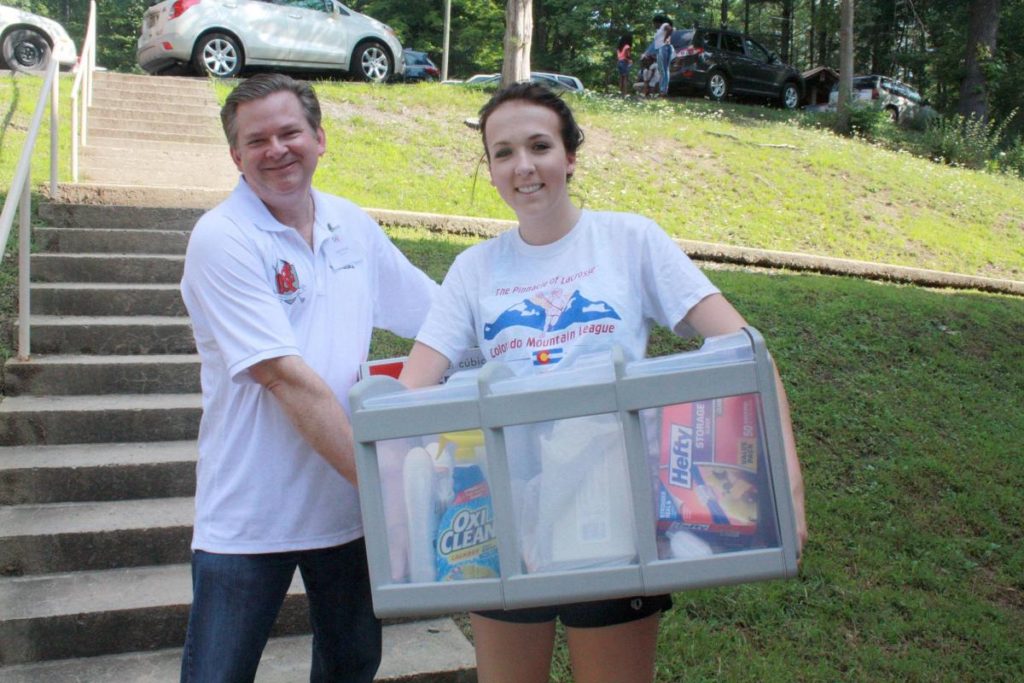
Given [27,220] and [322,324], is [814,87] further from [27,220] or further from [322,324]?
[322,324]

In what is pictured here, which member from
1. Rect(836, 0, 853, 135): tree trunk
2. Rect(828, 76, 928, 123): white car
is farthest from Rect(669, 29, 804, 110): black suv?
Rect(836, 0, 853, 135): tree trunk

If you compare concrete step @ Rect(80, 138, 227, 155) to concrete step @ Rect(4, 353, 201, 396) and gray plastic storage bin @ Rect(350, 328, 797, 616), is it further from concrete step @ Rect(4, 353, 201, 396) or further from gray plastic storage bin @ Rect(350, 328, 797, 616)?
gray plastic storage bin @ Rect(350, 328, 797, 616)

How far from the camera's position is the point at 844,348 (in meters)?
6.27

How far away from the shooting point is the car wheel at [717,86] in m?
19.7

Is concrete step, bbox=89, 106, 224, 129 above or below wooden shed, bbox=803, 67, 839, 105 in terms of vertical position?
below

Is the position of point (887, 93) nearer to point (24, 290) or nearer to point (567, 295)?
point (24, 290)

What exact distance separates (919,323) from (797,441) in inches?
88.5

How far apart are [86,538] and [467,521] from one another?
2621mm

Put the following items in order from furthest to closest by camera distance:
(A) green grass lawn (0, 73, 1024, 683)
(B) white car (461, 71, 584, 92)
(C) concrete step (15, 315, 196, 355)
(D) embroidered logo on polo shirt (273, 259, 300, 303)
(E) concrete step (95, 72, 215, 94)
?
1. (B) white car (461, 71, 584, 92)
2. (E) concrete step (95, 72, 215, 94)
3. (C) concrete step (15, 315, 196, 355)
4. (A) green grass lawn (0, 73, 1024, 683)
5. (D) embroidered logo on polo shirt (273, 259, 300, 303)

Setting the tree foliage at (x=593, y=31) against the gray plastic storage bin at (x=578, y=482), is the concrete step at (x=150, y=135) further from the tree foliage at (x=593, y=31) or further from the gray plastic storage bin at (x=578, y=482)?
the tree foliage at (x=593, y=31)

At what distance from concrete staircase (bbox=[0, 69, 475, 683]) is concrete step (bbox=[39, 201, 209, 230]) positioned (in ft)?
1.26

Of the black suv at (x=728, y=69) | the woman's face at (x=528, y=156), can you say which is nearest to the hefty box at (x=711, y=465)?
the woman's face at (x=528, y=156)

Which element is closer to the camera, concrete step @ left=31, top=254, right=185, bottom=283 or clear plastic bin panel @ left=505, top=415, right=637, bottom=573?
clear plastic bin panel @ left=505, top=415, right=637, bottom=573

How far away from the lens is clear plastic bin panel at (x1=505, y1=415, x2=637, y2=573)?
1.74 meters
